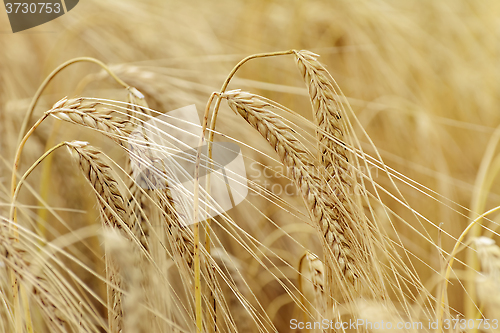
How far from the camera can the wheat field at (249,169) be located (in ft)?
0.99

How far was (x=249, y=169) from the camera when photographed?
22.3 inches

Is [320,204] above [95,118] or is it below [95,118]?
below

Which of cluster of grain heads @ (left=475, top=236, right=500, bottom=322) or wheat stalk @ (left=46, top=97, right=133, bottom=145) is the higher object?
wheat stalk @ (left=46, top=97, right=133, bottom=145)

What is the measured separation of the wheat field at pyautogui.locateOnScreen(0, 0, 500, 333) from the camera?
301mm

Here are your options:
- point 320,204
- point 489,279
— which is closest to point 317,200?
point 320,204

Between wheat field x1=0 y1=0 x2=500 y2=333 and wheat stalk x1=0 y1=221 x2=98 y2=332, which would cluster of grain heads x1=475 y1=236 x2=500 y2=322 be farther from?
wheat stalk x1=0 y1=221 x2=98 y2=332

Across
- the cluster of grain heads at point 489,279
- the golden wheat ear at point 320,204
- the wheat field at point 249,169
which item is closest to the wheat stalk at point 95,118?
the wheat field at point 249,169

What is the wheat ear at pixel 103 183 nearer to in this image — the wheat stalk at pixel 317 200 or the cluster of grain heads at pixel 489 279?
the wheat stalk at pixel 317 200

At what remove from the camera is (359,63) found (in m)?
0.89

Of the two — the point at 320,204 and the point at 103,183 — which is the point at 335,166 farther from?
the point at 103,183

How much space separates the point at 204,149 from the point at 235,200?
0.37ft

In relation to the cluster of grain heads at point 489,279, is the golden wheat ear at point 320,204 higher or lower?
higher

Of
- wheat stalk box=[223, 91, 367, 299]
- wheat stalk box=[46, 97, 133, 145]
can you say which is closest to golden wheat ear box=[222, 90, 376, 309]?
wheat stalk box=[223, 91, 367, 299]

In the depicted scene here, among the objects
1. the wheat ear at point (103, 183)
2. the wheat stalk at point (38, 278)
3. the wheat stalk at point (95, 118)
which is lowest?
the wheat stalk at point (38, 278)
